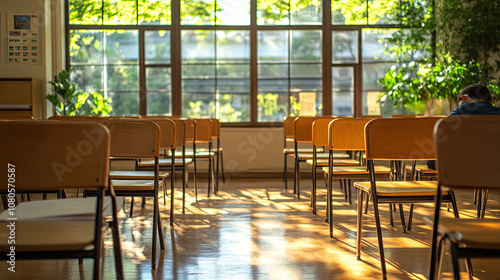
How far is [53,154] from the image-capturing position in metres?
1.52

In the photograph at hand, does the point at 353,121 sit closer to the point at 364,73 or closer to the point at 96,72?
the point at 364,73

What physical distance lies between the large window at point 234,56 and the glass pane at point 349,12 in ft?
0.05

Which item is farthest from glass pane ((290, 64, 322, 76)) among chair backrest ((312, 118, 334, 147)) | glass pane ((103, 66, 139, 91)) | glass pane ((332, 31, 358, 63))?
chair backrest ((312, 118, 334, 147))

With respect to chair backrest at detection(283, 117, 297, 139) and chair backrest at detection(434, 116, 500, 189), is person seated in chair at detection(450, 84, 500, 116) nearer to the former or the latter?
chair backrest at detection(434, 116, 500, 189)

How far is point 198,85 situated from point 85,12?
6.50 ft

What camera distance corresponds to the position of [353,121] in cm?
331

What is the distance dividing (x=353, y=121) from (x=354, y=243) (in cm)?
79

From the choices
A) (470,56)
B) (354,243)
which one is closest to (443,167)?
(354,243)

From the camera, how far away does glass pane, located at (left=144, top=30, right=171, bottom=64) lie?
746 cm

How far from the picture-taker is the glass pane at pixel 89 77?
7.45 meters

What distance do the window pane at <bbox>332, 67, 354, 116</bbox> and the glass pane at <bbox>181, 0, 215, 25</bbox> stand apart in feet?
6.68

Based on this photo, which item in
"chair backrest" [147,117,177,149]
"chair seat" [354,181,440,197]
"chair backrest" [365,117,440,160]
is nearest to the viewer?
"chair backrest" [365,117,440,160]

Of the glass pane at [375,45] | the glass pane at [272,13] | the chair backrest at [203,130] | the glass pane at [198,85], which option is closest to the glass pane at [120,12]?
the glass pane at [198,85]

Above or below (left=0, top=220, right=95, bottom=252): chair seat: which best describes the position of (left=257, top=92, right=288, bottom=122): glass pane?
above
